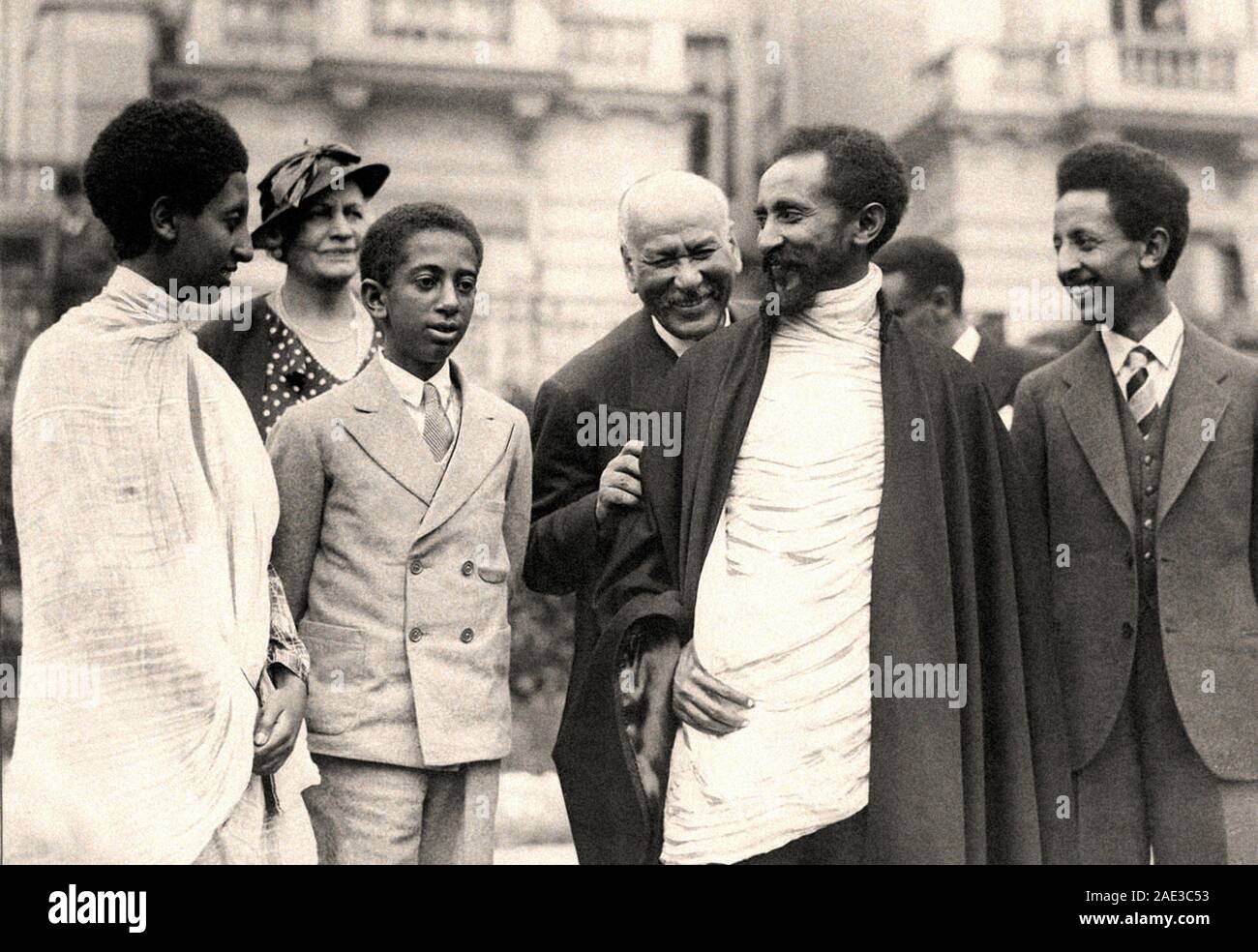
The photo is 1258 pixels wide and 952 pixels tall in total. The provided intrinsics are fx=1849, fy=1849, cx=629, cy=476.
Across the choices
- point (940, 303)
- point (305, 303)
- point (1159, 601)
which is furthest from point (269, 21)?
point (1159, 601)

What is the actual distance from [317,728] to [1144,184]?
7.08ft

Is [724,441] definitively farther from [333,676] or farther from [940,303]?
[940,303]

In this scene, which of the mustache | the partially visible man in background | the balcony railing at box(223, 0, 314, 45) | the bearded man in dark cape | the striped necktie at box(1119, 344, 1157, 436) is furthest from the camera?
the partially visible man in background

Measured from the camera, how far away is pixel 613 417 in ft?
12.9

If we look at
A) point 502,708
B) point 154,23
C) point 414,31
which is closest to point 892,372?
point 502,708

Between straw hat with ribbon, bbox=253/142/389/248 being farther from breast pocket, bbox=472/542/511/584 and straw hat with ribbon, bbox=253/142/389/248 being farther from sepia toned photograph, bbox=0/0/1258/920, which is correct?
breast pocket, bbox=472/542/511/584

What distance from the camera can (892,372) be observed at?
12.3 ft

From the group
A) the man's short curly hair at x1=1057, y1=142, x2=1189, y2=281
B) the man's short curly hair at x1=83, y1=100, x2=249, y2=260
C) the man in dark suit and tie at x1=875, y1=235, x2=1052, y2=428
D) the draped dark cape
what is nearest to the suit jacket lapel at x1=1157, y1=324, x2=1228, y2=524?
the man's short curly hair at x1=1057, y1=142, x2=1189, y2=281

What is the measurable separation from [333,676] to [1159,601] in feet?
5.72

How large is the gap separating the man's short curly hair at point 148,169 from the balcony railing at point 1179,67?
8.07ft

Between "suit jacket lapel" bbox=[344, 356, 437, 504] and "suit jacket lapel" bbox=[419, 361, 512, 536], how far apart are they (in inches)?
1.3

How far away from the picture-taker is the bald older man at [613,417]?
383cm

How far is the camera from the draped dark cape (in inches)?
143

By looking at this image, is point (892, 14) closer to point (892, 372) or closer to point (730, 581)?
point (892, 372)
